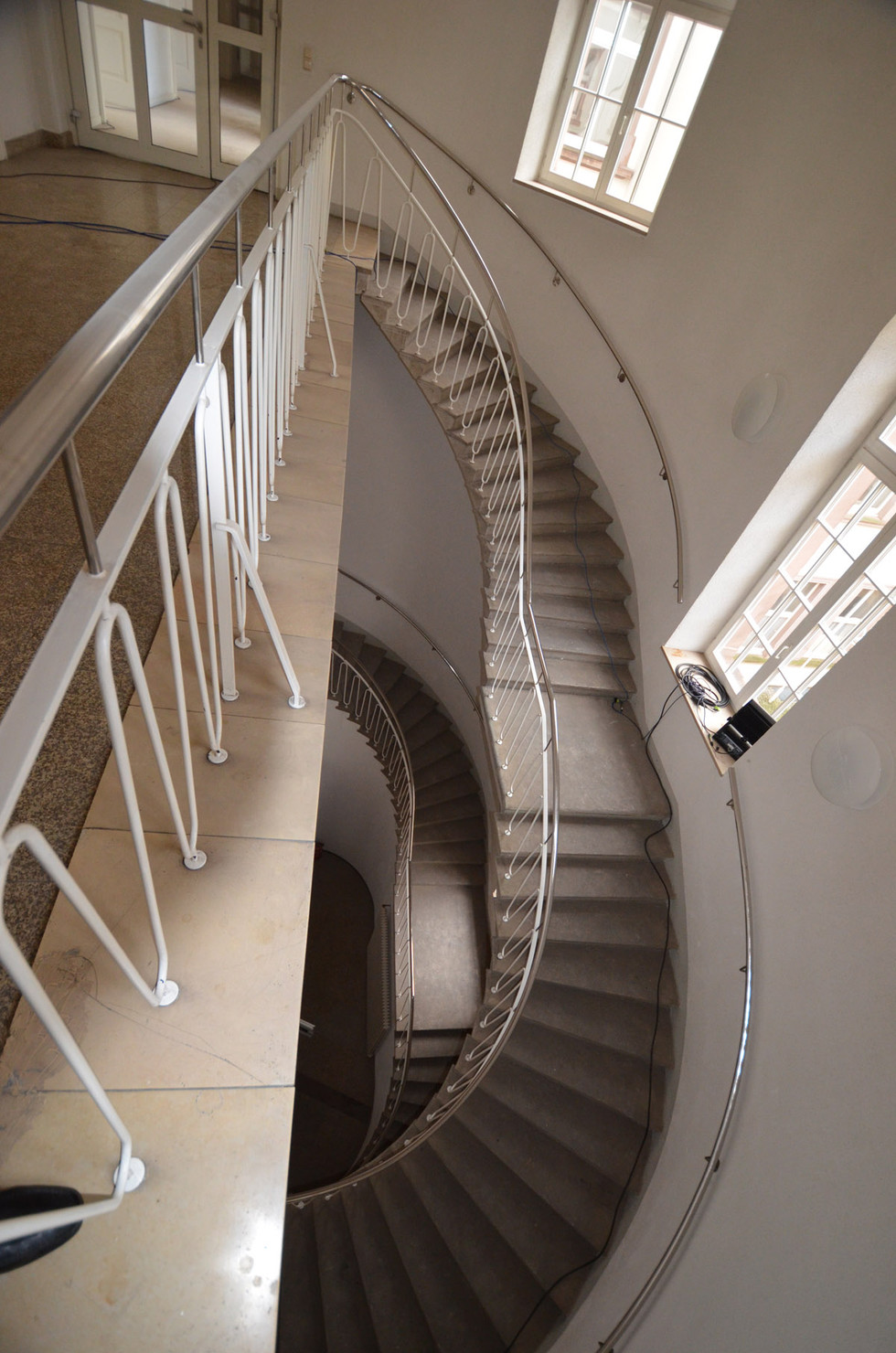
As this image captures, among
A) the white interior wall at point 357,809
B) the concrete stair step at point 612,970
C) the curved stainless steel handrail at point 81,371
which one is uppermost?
the curved stainless steel handrail at point 81,371

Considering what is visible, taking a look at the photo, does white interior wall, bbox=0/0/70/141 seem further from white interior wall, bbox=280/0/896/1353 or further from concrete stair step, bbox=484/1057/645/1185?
concrete stair step, bbox=484/1057/645/1185

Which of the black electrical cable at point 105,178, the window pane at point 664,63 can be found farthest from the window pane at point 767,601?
the black electrical cable at point 105,178

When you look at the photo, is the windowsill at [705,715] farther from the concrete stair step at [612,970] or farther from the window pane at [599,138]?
the window pane at [599,138]

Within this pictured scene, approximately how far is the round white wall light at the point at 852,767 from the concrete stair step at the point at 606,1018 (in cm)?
199

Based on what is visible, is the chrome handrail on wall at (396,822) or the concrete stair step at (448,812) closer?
the chrome handrail on wall at (396,822)

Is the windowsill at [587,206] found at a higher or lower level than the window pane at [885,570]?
higher

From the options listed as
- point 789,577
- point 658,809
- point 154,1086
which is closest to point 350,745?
point 658,809

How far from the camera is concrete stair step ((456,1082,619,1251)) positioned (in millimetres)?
3854

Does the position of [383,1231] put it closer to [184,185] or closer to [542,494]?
[542,494]

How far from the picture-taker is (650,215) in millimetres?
4871

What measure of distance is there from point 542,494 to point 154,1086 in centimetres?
486

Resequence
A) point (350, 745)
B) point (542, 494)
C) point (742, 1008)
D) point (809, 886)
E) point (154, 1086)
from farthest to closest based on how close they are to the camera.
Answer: point (350, 745) < point (542, 494) < point (742, 1008) < point (809, 886) < point (154, 1086)

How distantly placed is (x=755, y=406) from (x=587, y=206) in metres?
2.44

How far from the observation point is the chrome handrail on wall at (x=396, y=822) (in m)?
5.74
